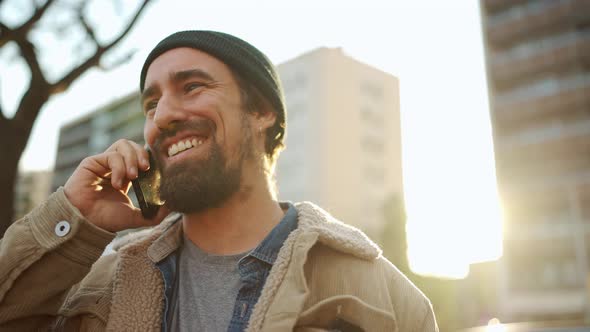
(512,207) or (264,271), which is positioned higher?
(264,271)

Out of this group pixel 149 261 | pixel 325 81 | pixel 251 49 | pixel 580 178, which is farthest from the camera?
pixel 325 81

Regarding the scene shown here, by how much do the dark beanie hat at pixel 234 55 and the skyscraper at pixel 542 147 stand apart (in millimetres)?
27571

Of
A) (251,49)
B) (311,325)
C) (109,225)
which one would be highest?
(251,49)

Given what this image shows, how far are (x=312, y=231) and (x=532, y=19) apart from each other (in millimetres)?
33525

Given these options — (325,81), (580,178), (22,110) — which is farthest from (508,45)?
(22,110)

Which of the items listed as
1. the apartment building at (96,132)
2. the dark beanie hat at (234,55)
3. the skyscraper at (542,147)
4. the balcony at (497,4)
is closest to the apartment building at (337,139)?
the skyscraper at (542,147)

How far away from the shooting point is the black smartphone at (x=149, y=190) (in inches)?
88.8

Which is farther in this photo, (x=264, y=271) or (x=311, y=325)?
(x=264, y=271)

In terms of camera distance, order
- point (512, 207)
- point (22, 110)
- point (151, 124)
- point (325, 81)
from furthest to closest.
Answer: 1. point (325, 81)
2. point (512, 207)
3. point (22, 110)
4. point (151, 124)

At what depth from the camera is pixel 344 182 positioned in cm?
4453

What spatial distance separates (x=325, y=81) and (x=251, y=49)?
1649 inches

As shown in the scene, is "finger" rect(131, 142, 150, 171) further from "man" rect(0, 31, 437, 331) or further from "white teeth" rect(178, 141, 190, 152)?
"white teeth" rect(178, 141, 190, 152)

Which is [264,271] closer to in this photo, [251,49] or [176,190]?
[176,190]

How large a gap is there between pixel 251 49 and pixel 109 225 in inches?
46.0
